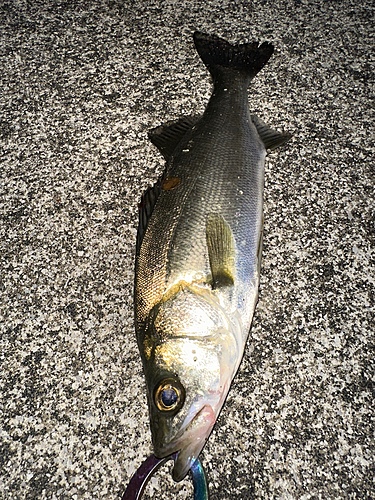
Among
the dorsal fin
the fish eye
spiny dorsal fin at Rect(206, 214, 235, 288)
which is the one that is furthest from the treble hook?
the dorsal fin

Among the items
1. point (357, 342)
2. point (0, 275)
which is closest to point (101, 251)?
point (0, 275)

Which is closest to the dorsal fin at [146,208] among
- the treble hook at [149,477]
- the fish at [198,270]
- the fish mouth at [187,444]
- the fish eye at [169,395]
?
the fish at [198,270]

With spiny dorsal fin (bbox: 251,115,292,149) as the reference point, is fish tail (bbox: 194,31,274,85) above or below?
above

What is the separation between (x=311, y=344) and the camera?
5.99 ft

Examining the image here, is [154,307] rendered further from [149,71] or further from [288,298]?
[149,71]

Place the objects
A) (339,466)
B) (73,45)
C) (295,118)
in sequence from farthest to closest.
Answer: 1. (73,45)
2. (295,118)
3. (339,466)

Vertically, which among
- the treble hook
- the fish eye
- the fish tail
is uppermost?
the fish tail

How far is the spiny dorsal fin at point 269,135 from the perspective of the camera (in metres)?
2.19

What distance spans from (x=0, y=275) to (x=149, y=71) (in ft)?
5.45

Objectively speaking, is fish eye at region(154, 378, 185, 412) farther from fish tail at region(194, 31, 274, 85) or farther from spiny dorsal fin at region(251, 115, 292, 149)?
fish tail at region(194, 31, 274, 85)

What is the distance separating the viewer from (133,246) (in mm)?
2090

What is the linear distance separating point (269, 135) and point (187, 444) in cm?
163

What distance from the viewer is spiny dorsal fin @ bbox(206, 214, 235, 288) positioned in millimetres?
1635

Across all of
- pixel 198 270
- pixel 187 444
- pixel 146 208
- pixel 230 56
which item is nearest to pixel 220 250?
pixel 198 270
